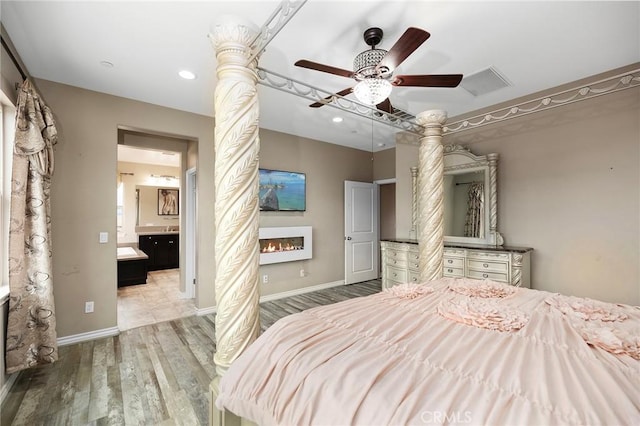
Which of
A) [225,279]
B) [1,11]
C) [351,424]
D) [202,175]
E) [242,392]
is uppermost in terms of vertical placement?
[1,11]

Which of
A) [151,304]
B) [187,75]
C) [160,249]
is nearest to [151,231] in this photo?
[160,249]

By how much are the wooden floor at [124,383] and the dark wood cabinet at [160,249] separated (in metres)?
3.65

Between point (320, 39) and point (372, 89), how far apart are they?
71cm

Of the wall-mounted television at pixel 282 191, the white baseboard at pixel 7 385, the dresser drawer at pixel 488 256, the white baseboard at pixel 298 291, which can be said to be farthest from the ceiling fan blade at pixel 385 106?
the white baseboard at pixel 7 385

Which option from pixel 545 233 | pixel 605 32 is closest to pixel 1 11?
pixel 605 32

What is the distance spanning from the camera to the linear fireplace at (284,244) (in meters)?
4.13

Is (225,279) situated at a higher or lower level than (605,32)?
lower

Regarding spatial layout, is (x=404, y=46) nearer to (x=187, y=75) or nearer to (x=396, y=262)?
(x=187, y=75)

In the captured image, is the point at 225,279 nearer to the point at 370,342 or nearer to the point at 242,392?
the point at 242,392

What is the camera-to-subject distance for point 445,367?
3.25ft

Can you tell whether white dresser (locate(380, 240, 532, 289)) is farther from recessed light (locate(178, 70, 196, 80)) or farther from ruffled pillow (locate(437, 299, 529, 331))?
recessed light (locate(178, 70, 196, 80))

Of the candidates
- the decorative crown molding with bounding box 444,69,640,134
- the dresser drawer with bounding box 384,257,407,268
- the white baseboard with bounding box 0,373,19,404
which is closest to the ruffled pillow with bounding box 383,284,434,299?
the decorative crown molding with bounding box 444,69,640,134

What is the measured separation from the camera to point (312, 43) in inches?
86.0

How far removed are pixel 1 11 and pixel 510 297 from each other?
154 inches
